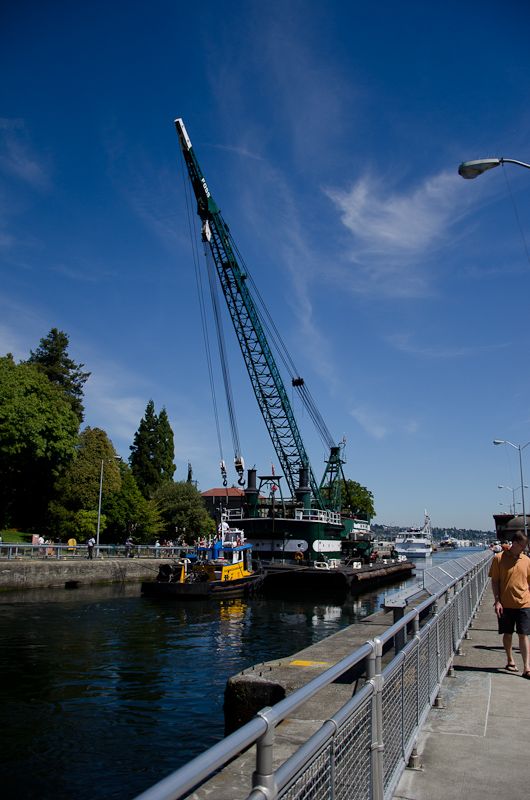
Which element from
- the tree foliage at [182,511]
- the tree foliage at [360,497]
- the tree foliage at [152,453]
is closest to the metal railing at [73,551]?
the tree foliage at [182,511]

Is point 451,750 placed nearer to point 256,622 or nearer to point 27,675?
point 27,675

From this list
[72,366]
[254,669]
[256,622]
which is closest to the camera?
[254,669]

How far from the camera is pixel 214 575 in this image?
35.2m

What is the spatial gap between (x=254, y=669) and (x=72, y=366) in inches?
3239

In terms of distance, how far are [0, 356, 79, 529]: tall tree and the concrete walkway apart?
45.1 m

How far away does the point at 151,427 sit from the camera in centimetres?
9000

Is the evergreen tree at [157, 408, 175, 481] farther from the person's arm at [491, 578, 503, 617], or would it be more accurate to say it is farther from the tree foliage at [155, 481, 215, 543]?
the person's arm at [491, 578, 503, 617]

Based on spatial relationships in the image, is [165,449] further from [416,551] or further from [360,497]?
[416,551]

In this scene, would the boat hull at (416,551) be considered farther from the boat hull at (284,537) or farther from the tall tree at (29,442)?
the tall tree at (29,442)

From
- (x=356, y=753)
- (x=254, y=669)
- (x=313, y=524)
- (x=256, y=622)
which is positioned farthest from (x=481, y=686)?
(x=313, y=524)

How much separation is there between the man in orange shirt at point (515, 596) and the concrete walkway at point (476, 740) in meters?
0.46

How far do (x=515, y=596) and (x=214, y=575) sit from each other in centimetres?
2786

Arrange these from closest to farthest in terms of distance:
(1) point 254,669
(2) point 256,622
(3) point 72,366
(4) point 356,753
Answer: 1. (4) point 356,753
2. (1) point 254,669
3. (2) point 256,622
4. (3) point 72,366

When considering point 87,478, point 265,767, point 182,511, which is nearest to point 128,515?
point 87,478
